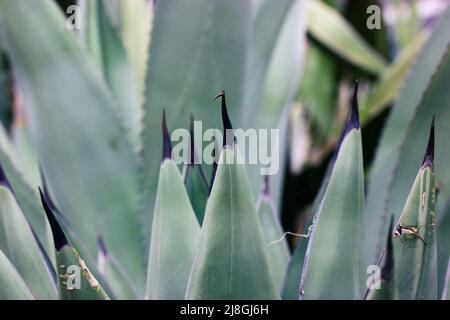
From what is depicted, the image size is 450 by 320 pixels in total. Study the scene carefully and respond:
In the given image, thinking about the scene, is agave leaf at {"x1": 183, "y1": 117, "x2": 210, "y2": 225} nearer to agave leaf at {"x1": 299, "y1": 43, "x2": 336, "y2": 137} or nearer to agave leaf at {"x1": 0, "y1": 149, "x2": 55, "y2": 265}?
agave leaf at {"x1": 0, "y1": 149, "x2": 55, "y2": 265}

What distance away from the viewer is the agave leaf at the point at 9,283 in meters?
0.52

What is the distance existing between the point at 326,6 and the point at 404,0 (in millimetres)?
294

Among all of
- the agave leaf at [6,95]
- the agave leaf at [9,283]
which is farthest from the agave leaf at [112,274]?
the agave leaf at [6,95]

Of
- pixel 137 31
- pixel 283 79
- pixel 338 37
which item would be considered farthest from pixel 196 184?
pixel 338 37

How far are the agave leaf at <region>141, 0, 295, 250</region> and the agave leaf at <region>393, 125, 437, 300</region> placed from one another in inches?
12.0

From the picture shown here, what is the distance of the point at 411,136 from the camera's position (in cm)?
75

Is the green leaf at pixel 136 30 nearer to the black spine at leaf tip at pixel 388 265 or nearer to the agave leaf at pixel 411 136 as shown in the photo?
the agave leaf at pixel 411 136

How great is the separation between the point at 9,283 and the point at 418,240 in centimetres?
32

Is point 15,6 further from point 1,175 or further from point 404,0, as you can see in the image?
point 404,0

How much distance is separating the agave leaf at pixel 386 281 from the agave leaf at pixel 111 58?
0.52 meters

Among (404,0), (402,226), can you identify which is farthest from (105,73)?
(404,0)

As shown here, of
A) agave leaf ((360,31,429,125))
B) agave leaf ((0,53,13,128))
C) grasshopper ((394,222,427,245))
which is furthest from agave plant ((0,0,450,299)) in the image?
agave leaf ((0,53,13,128))

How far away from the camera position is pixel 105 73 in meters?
0.96
